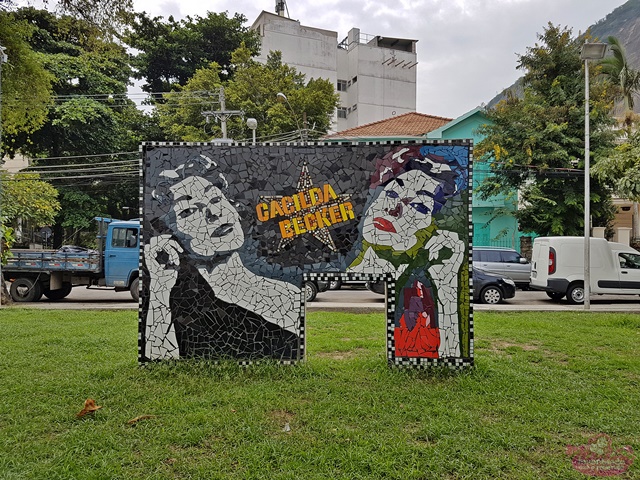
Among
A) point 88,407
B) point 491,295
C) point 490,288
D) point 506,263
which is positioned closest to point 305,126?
point 506,263

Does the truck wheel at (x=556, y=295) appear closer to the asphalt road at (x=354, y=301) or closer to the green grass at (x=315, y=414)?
the asphalt road at (x=354, y=301)

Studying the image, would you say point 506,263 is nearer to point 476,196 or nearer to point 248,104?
point 476,196

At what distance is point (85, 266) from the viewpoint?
13.2 metres

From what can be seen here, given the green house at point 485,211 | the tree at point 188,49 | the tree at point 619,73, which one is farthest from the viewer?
the tree at point 188,49

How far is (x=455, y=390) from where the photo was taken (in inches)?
193

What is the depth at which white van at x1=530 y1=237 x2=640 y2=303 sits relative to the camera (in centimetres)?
1392

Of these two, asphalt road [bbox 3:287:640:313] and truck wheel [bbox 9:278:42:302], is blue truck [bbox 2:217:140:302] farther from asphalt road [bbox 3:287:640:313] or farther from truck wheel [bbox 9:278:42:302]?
asphalt road [bbox 3:287:640:313]

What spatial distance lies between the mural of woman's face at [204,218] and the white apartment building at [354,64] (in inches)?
1316

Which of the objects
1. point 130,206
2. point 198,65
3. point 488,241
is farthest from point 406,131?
point 130,206

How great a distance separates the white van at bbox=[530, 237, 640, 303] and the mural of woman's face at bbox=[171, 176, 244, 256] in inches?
445

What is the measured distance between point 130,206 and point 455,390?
93.0 feet

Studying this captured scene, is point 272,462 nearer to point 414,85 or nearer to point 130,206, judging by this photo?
point 130,206

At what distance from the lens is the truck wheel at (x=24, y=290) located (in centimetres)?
1354

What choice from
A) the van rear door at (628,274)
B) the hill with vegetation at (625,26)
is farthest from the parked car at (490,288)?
the hill with vegetation at (625,26)
